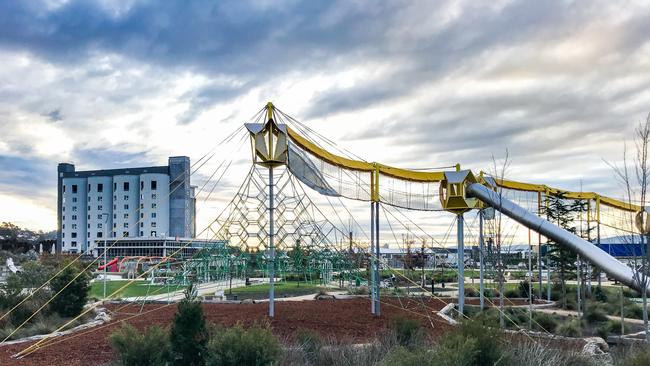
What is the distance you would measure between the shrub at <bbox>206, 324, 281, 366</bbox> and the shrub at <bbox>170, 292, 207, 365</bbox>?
0.46m

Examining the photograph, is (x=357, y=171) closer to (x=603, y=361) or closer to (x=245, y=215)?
(x=245, y=215)

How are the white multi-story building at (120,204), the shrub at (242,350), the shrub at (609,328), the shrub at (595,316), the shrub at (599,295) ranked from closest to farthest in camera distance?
the shrub at (242,350)
the shrub at (609,328)
the shrub at (595,316)
the shrub at (599,295)
the white multi-story building at (120,204)

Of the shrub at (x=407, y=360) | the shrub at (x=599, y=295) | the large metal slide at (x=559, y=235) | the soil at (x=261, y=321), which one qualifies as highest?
the large metal slide at (x=559, y=235)

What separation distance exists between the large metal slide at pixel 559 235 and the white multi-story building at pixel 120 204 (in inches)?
3137

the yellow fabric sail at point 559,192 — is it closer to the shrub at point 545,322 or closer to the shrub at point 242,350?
the shrub at point 545,322

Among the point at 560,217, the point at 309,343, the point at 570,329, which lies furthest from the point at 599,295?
the point at 309,343

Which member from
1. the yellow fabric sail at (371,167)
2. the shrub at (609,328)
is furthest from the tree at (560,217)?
the shrub at (609,328)

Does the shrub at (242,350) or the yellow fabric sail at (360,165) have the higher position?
the yellow fabric sail at (360,165)

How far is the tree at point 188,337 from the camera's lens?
927 cm

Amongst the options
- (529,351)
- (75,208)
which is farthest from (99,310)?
(75,208)

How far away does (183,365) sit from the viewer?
9234mm

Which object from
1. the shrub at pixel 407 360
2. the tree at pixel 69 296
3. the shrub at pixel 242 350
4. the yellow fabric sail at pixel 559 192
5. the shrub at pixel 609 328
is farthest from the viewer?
the yellow fabric sail at pixel 559 192

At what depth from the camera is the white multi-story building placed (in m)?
97.7

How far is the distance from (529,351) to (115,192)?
100952 mm
